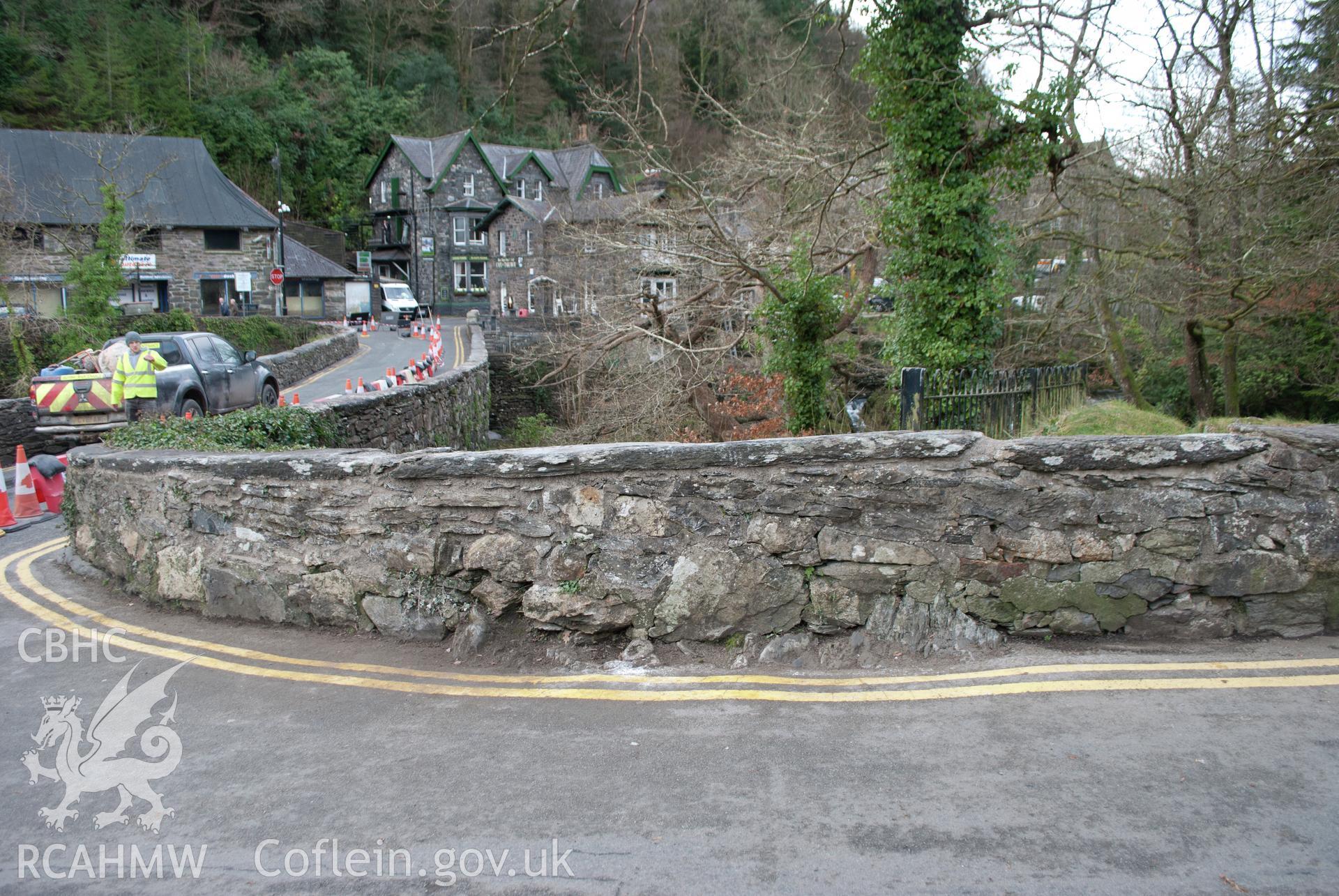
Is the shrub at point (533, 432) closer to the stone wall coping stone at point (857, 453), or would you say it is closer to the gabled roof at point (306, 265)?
the stone wall coping stone at point (857, 453)

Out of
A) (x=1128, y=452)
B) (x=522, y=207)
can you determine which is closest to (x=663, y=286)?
(x=1128, y=452)

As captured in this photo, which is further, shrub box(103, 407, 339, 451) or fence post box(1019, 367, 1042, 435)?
fence post box(1019, 367, 1042, 435)

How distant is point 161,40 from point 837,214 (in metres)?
57.5

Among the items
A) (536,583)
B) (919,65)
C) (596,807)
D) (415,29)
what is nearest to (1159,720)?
(596,807)

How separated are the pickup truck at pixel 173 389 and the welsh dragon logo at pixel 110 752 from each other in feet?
36.1

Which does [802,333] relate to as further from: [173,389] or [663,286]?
[173,389]

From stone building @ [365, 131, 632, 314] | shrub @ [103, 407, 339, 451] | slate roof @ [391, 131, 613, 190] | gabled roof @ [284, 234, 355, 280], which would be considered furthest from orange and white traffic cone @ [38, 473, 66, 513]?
slate roof @ [391, 131, 613, 190]

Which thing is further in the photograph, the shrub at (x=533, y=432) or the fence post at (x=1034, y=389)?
the shrub at (x=533, y=432)

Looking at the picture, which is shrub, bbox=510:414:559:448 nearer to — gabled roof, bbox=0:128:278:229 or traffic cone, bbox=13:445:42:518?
traffic cone, bbox=13:445:42:518

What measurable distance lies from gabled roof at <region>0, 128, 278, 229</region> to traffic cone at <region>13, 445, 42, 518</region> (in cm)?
2753

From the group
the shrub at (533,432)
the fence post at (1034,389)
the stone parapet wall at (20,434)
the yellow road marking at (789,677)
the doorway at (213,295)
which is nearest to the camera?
the yellow road marking at (789,677)

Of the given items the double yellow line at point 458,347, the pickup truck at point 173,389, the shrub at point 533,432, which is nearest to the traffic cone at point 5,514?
the pickup truck at point 173,389

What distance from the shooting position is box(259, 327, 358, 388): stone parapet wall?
87.8 ft

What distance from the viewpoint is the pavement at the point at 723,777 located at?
3402 mm
